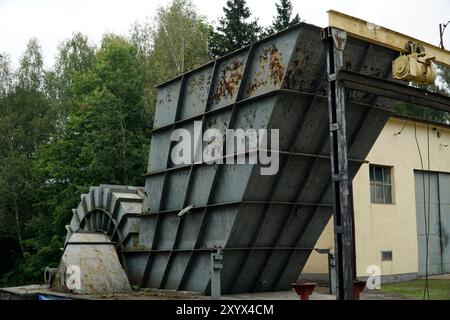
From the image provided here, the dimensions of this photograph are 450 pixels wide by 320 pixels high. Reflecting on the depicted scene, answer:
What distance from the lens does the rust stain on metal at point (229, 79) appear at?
10445 millimetres

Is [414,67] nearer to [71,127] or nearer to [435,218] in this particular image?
[435,218]

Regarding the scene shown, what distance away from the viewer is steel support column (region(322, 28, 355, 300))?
7891 millimetres

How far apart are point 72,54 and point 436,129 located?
27694 millimetres

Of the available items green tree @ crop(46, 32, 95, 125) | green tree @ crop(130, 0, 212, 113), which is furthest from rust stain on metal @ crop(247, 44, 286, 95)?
green tree @ crop(46, 32, 95, 125)

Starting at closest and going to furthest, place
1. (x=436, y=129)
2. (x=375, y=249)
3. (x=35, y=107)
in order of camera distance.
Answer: (x=375, y=249) < (x=436, y=129) < (x=35, y=107)

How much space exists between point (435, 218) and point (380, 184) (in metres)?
4.68

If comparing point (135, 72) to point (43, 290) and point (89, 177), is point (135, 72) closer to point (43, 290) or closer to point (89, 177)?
point (89, 177)

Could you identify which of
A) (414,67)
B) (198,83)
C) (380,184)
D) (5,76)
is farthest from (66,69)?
(414,67)

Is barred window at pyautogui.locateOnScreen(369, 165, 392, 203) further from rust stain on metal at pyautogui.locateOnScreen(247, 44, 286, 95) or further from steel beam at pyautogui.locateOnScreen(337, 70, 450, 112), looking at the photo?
rust stain on metal at pyautogui.locateOnScreen(247, 44, 286, 95)

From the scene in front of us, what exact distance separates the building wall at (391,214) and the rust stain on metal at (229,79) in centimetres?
869

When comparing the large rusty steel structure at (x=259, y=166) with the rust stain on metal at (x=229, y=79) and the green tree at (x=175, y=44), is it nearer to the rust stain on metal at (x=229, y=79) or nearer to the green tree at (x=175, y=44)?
the rust stain on metal at (x=229, y=79)

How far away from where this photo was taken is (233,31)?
3678 centimetres
